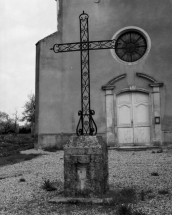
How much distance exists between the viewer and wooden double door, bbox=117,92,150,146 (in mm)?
12961

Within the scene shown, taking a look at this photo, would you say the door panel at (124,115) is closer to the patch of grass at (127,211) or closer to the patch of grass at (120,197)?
the patch of grass at (120,197)

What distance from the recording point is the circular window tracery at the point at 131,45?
43.8 feet

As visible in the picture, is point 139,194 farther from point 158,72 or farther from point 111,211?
point 158,72

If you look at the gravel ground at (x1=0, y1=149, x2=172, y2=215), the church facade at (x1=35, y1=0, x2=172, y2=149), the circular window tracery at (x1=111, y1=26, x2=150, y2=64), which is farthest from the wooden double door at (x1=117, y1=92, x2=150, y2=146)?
the gravel ground at (x1=0, y1=149, x2=172, y2=215)

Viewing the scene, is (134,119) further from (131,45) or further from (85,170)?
(85,170)

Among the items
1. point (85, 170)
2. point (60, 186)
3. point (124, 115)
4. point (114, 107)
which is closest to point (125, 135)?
point (124, 115)

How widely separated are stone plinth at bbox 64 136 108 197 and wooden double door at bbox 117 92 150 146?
27.6ft

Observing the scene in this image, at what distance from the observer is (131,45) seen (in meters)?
13.6

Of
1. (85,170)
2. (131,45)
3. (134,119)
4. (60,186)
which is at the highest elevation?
(131,45)

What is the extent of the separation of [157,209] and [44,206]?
5.79ft

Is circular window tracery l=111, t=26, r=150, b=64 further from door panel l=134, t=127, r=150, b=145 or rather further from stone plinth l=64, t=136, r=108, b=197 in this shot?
stone plinth l=64, t=136, r=108, b=197

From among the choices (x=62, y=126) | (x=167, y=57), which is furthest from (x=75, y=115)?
(x=167, y=57)

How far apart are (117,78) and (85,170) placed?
8.90 meters

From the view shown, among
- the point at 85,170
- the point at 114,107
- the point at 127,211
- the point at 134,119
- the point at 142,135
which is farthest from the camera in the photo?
the point at 114,107
